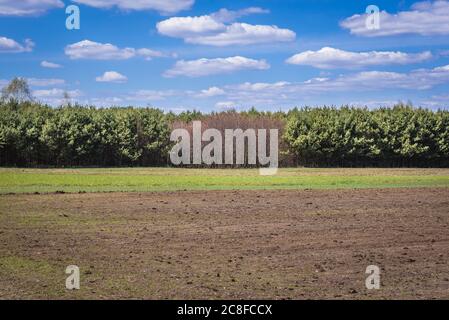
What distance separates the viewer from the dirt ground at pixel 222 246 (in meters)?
13.4

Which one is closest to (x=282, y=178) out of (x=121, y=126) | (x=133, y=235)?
(x=121, y=126)

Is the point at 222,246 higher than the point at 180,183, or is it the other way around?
the point at 180,183

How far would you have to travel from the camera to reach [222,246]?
1786cm

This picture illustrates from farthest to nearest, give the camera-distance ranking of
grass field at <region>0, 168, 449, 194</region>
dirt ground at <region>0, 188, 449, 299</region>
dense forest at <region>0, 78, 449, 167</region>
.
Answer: dense forest at <region>0, 78, 449, 167</region>, grass field at <region>0, 168, 449, 194</region>, dirt ground at <region>0, 188, 449, 299</region>

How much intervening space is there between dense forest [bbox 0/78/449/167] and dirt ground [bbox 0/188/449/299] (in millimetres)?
25214

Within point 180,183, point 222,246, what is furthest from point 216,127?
point 222,246

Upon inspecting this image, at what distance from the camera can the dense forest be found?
53656mm

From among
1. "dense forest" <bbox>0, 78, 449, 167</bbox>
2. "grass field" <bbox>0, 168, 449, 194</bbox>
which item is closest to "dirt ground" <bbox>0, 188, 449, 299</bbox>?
"grass field" <bbox>0, 168, 449, 194</bbox>

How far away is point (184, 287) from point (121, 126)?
43.4 m

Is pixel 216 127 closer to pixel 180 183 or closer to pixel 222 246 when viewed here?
pixel 180 183

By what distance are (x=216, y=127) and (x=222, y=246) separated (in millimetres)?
38391

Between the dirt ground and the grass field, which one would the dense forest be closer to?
the grass field

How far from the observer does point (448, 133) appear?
205 ft
